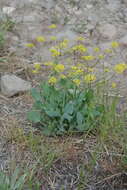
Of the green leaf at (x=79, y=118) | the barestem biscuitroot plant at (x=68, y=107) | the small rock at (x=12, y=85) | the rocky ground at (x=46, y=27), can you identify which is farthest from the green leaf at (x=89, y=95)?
the small rock at (x=12, y=85)

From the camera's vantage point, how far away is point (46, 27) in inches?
136

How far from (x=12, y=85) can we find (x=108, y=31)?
130 centimetres

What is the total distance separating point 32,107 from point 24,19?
143 centimetres

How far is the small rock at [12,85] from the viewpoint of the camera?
2547mm

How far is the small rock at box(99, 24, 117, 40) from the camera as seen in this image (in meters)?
3.38

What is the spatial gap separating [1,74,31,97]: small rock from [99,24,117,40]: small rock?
1.09 meters

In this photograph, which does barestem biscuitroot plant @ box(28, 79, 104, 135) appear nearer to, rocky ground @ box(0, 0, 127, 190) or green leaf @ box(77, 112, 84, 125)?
green leaf @ box(77, 112, 84, 125)

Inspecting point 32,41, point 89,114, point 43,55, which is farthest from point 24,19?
point 89,114

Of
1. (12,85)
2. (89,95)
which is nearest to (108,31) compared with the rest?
(12,85)

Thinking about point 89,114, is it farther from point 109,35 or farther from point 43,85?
point 109,35

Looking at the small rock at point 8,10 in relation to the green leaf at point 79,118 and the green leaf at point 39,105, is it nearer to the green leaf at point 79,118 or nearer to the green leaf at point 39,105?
the green leaf at point 39,105

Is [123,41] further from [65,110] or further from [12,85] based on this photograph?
[65,110]

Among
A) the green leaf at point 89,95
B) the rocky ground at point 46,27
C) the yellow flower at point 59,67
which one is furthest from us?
the rocky ground at point 46,27

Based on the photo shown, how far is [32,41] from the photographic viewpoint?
3246mm
